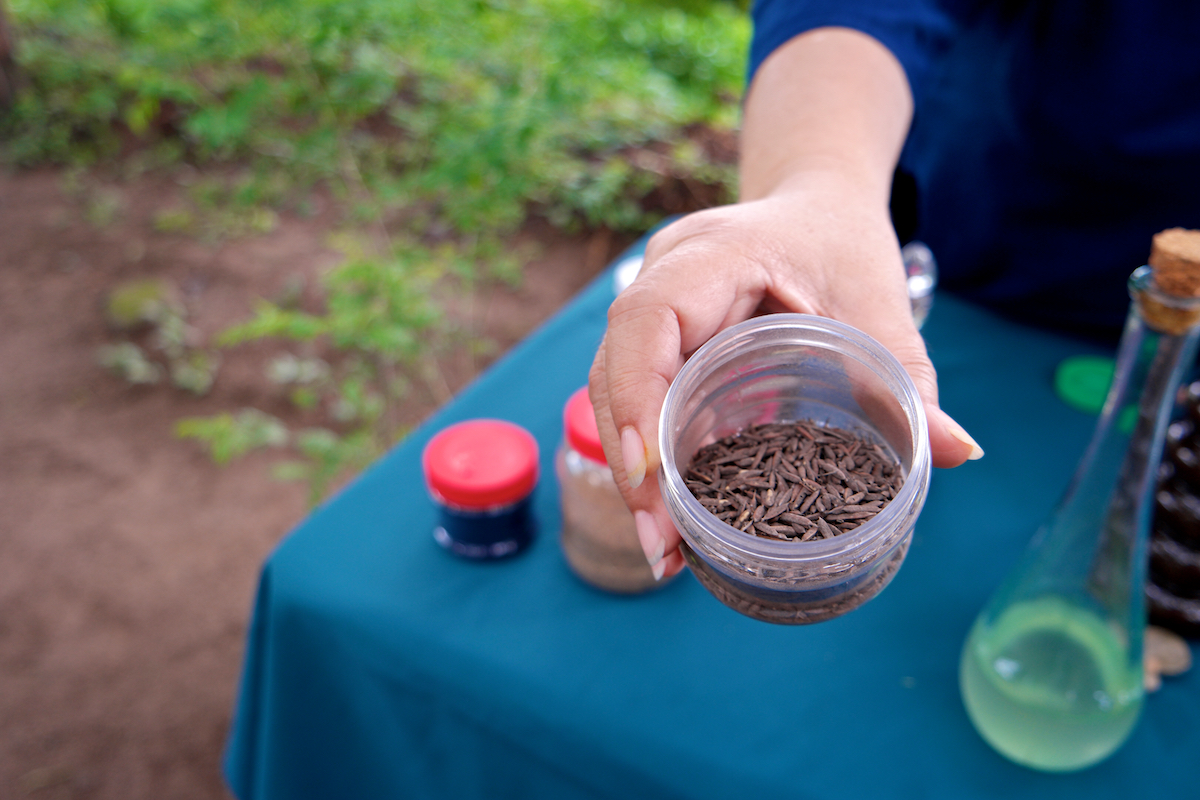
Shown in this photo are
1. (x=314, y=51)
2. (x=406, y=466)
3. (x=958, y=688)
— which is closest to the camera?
(x=958, y=688)

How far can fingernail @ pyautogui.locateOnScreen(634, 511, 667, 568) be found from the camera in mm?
632

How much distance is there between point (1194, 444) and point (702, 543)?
543 mm

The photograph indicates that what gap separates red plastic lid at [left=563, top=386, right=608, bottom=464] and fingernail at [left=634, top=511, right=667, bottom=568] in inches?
6.1

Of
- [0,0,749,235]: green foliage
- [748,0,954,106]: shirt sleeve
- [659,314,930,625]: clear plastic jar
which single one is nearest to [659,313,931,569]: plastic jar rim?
[659,314,930,625]: clear plastic jar

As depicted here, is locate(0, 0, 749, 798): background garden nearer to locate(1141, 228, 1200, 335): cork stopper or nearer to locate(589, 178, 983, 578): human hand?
locate(589, 178, 983, 578): human hand

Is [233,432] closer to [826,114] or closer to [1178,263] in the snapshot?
[826,114]

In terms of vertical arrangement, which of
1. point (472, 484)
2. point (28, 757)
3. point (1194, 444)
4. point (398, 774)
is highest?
point (1194, 444)

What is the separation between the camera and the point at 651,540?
0.64 metres

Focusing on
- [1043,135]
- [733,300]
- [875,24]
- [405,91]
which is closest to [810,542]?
[733,300]

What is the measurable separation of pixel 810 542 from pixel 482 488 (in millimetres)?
438

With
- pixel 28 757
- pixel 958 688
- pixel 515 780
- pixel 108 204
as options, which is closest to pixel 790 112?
pixel 958 688

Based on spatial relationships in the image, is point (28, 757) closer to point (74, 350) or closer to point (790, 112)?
point (74, 350)

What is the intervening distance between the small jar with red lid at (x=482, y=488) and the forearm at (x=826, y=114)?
0.41m

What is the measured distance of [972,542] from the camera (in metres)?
0.94
